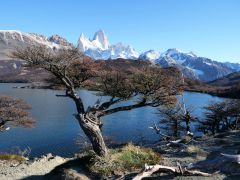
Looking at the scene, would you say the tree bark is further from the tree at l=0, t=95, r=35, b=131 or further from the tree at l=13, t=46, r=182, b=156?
the tree at l=0, t=95, r=35, b=131

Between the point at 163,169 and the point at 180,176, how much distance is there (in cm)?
72

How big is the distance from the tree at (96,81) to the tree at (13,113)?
22.1m

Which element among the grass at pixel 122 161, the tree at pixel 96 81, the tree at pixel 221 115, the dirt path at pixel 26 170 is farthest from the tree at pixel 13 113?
the grass at pixel 122 161

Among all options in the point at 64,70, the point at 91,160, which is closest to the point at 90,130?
the point at 91,160

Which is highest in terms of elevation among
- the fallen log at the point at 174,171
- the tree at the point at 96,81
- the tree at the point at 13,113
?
the tree at the point at 96,81

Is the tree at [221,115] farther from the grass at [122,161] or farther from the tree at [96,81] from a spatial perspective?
the grass at [122,161]

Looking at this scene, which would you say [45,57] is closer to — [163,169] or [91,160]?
[91,160]

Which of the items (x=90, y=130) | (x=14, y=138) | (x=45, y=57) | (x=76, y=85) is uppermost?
(x=45, y=57)

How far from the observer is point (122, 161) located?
15523 millimetres

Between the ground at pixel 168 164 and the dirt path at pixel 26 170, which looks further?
the dirt path at pixel 26 170

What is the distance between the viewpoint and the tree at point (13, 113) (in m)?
42.6

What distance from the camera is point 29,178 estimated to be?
17.0m

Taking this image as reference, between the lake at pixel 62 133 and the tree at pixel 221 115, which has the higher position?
the tree at pixel 221 115

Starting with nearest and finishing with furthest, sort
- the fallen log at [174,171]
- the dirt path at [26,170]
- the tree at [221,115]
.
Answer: the fallen log at [174,171]
the dirt path at [26,170]
the tree at [221,115]
